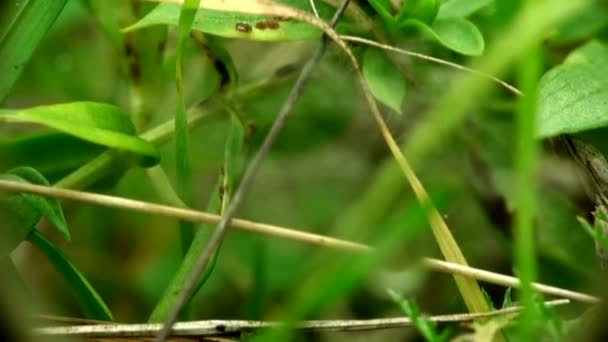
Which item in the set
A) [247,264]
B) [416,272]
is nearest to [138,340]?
[416,272]

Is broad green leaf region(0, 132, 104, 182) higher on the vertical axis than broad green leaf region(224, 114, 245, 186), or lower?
higher

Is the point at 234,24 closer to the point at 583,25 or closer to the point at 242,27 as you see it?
the point at 242,27

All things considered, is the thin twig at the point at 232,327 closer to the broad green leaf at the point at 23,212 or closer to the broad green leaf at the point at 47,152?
the broad green leaf at the point at 23,212

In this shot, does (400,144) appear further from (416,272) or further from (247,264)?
(247,264)

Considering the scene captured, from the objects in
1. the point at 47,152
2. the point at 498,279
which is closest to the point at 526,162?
the point at 498,279

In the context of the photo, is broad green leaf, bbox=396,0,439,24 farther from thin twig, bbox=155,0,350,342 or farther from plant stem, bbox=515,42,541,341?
plant stem, bbox=515,42,541,341

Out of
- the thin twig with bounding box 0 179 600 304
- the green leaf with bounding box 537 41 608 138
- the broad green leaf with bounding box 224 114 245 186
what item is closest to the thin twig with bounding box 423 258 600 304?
the thin twig with bounding box 0 179 600 304
